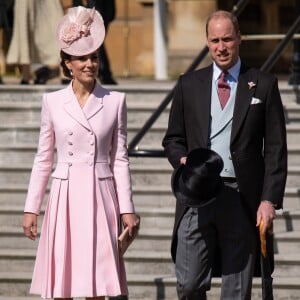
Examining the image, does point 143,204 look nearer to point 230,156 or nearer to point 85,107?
point 85,107

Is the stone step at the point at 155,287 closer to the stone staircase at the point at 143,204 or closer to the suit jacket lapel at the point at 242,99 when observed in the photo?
the stone staircase at the point at 143,204

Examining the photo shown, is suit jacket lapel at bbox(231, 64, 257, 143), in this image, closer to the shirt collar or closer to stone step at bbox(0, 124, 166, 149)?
the shirt collar

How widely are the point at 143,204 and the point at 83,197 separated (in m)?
3.59

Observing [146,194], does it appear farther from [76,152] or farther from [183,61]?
[183,61]

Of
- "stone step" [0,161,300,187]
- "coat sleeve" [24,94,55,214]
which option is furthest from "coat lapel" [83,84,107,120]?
"stone step" [0,161,300,187]

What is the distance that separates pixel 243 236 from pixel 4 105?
5.31 meters

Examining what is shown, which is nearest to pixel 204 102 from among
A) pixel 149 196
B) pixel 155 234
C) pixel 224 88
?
pixel 224 88

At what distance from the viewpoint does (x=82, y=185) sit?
8148mm

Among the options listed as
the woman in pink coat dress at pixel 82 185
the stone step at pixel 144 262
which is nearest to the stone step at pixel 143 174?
the stone step at pixel 144 262

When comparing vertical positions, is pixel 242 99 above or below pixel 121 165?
above

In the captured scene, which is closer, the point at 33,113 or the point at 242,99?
the point at 242,99

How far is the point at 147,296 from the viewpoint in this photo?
10.7 meters

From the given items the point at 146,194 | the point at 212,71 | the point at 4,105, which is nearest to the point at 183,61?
the point at 4,105

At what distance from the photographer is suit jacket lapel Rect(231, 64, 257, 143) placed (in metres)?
8.02
